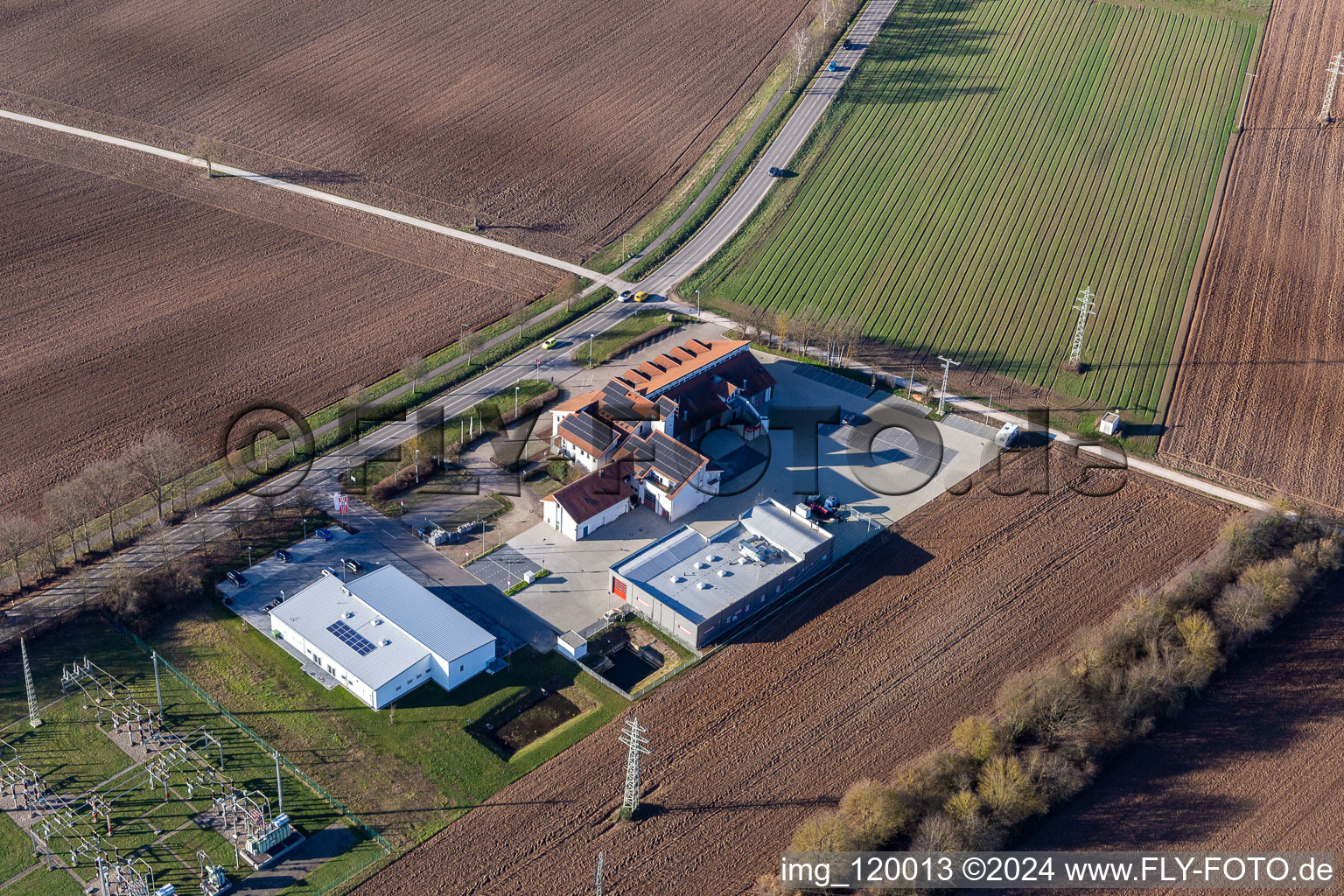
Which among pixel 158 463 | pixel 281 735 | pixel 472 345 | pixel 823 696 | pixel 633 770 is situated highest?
pixel 472 345

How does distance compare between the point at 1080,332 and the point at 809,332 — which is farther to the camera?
the point at 809,332

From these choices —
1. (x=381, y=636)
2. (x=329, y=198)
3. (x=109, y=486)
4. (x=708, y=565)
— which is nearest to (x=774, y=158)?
(x=329, y=198)

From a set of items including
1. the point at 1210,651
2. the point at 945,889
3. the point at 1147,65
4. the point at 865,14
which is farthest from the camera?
the point at 865,14

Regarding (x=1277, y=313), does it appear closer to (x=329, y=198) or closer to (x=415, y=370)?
(x=415, y=370)

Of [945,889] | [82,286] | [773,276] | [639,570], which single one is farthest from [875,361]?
[82,286]

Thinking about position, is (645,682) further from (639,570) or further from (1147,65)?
(1147,65)

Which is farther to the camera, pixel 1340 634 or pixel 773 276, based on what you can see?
pixel 773 276
